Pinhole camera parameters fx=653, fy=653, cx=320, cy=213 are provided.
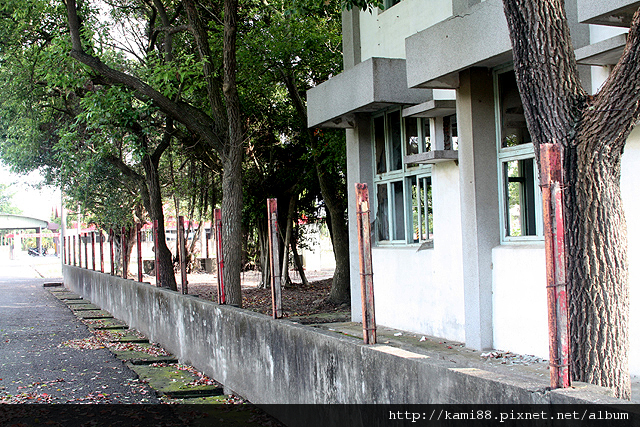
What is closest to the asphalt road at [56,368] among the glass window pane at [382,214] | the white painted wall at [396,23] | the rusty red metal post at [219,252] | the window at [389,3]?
the rusty red metal post at [219,252]

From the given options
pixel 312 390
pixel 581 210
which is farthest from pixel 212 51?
pixel 581 210

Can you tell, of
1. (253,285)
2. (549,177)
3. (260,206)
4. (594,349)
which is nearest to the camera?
(549,177)

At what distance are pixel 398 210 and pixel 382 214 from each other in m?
0.46

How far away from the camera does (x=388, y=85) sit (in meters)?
10.8

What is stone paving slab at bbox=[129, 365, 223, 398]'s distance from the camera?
27.4ft

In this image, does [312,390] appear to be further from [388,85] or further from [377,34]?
[377,34]

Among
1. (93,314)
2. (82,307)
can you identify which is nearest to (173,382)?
(93,314)

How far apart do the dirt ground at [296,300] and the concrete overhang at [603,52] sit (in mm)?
7624

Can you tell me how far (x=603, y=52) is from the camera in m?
6.93

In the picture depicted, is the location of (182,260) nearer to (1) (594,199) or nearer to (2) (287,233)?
(1) (594,199)

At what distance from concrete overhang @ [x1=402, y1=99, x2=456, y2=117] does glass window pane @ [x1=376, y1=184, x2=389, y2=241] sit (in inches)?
86.2

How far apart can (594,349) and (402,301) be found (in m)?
7.17

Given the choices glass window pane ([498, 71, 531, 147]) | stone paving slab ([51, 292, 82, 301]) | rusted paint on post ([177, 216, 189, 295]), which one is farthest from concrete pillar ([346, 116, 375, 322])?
stone paving slab ([51, 292, 82, 301])

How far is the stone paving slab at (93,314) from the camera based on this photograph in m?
16.9
